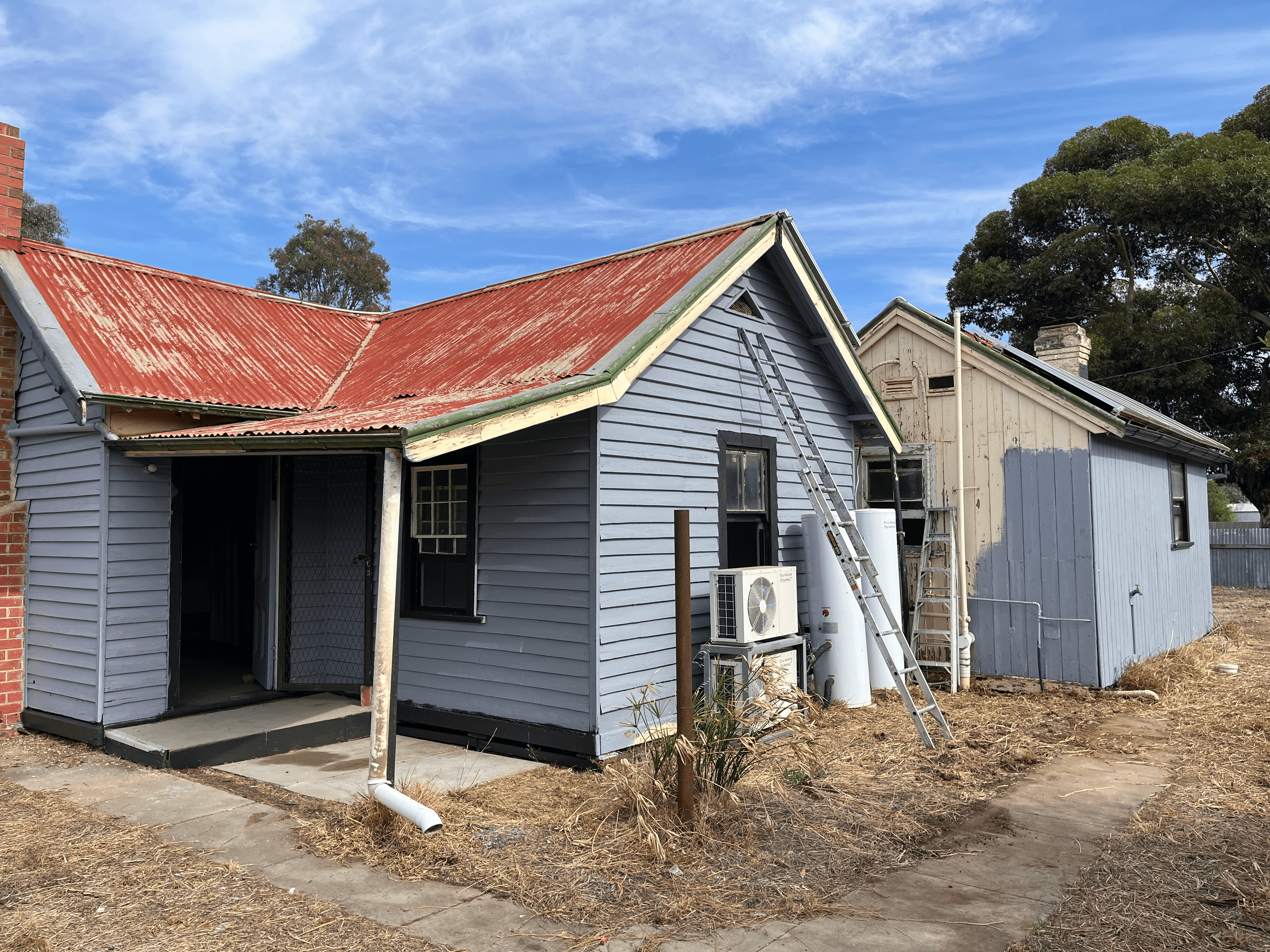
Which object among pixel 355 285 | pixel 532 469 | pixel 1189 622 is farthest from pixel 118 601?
pixel 355 285

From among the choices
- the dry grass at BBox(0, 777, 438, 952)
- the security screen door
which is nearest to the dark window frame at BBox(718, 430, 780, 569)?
the security screen door

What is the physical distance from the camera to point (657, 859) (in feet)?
17.0

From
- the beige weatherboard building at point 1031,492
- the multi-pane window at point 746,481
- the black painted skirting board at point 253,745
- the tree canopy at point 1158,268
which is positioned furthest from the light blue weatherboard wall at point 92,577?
the tree canopy at point 1158,268

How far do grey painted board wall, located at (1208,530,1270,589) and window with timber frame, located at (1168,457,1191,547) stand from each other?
11905 mm

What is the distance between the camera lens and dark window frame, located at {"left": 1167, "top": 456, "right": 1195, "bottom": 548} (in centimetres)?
1380

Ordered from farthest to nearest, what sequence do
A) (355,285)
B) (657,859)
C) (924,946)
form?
(355,285) < (657,859) < (924,946)

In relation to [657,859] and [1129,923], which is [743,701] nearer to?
[657,859]

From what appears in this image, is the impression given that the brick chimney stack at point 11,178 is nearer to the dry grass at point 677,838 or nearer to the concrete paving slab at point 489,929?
the dry grass at point 677,838

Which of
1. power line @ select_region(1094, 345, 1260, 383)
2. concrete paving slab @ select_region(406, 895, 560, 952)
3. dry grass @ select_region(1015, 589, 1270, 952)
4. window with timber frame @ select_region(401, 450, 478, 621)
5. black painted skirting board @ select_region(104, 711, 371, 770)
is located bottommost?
dry grass @ select_region(1015, 589, 1270, 952)

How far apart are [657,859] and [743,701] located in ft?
5.02

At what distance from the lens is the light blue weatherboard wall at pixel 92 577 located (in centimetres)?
810

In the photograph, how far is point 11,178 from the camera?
30.9 feet

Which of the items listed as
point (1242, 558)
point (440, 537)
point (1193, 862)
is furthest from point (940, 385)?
point (1242, 558)

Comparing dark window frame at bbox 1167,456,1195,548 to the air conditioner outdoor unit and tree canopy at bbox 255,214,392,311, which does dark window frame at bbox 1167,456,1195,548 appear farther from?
tree canopy at bbox 255,214,392,311
